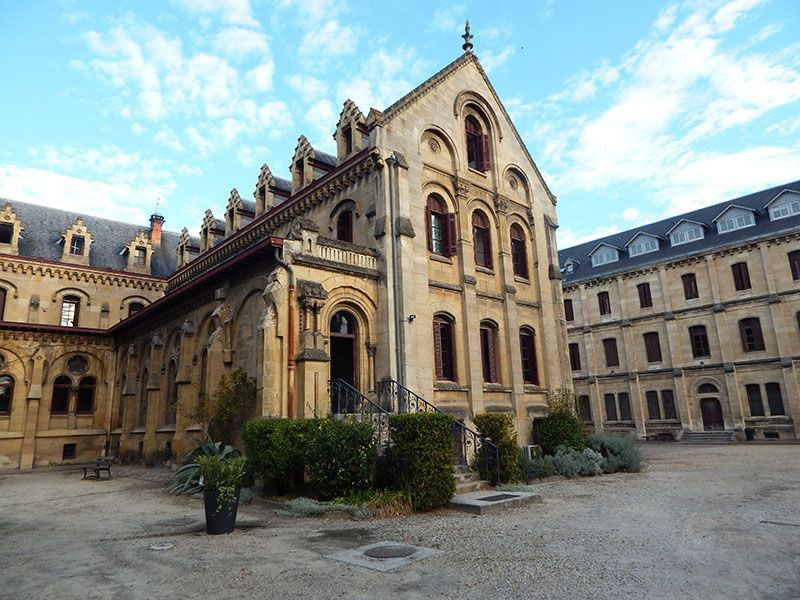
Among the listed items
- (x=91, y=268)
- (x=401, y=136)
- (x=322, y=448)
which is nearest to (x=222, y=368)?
(x=322, y=448)

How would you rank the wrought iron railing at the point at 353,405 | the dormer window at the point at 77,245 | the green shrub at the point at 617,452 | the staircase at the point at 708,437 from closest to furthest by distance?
the wrought iron railing at the point at 353,405 → the green shrub at the point at 617,452 → the dormer window at the point at 77,245 → the staircase at the point at 708,437

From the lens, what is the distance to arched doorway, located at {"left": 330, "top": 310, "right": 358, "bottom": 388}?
15797 mm

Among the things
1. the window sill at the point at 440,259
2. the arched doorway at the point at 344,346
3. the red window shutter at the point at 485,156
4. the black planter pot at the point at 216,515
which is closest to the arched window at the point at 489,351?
the window sill at the point at 440,259

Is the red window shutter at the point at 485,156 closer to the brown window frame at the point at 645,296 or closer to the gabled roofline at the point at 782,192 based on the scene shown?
the brown window frame at the point at 645,296

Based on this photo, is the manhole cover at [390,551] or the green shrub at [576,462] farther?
the green shrub at [576,462]

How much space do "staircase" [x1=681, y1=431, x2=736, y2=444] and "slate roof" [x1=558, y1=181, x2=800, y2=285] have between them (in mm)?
11261

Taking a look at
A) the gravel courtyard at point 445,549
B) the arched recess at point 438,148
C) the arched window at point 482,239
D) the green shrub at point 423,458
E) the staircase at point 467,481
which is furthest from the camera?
the arched window at point 482,239

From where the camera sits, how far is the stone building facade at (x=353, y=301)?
15242 millimetres

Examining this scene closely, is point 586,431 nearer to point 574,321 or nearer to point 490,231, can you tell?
point 490,231

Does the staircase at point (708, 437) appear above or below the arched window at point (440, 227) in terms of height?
below

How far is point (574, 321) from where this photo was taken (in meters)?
40.4

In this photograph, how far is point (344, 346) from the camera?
16984 mm

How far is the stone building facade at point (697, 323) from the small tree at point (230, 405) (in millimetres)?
29445

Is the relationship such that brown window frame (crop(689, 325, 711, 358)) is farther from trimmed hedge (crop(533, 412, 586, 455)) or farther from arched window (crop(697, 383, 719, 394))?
trimmed hedge (crop(533, 412, 586, 455))
